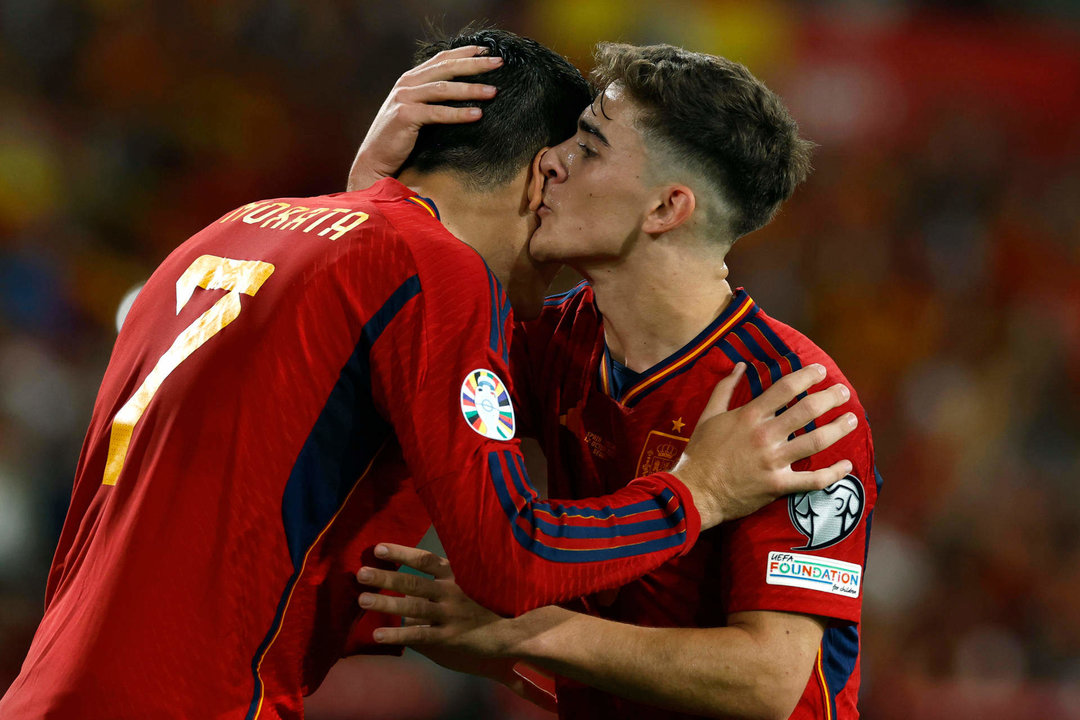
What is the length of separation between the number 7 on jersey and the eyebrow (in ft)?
3.32

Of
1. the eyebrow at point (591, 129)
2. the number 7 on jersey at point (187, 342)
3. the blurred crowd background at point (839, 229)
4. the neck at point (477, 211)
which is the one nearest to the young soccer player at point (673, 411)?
the eyebrow at point (591, 129)

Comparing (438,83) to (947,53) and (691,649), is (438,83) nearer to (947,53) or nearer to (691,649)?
(691,649)

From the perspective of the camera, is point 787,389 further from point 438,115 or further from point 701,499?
point 438,115

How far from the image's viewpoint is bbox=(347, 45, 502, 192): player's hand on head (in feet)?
8.84

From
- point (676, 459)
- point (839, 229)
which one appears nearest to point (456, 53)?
point (676, 459)

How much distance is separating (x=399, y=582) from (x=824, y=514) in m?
0.94

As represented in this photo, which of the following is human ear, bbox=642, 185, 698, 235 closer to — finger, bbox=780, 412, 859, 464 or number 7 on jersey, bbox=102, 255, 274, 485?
finger, bbox=780, 412, 859, 464

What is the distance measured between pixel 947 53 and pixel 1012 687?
4.93m

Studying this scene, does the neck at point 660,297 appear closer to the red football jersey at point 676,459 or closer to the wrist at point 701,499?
the red football jersey at point 676,459

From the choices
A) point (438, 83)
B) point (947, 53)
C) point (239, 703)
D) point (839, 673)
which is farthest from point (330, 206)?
point (947, 53)

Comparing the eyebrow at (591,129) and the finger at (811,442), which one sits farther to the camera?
the eyebrow at (591,129)

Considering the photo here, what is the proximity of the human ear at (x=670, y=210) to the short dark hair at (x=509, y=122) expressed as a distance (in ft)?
0.99

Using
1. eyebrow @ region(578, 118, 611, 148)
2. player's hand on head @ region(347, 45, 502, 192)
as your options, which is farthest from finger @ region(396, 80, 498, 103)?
eyebrow @ region(578, 118, 611, 148)

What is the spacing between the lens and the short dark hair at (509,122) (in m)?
2.68
